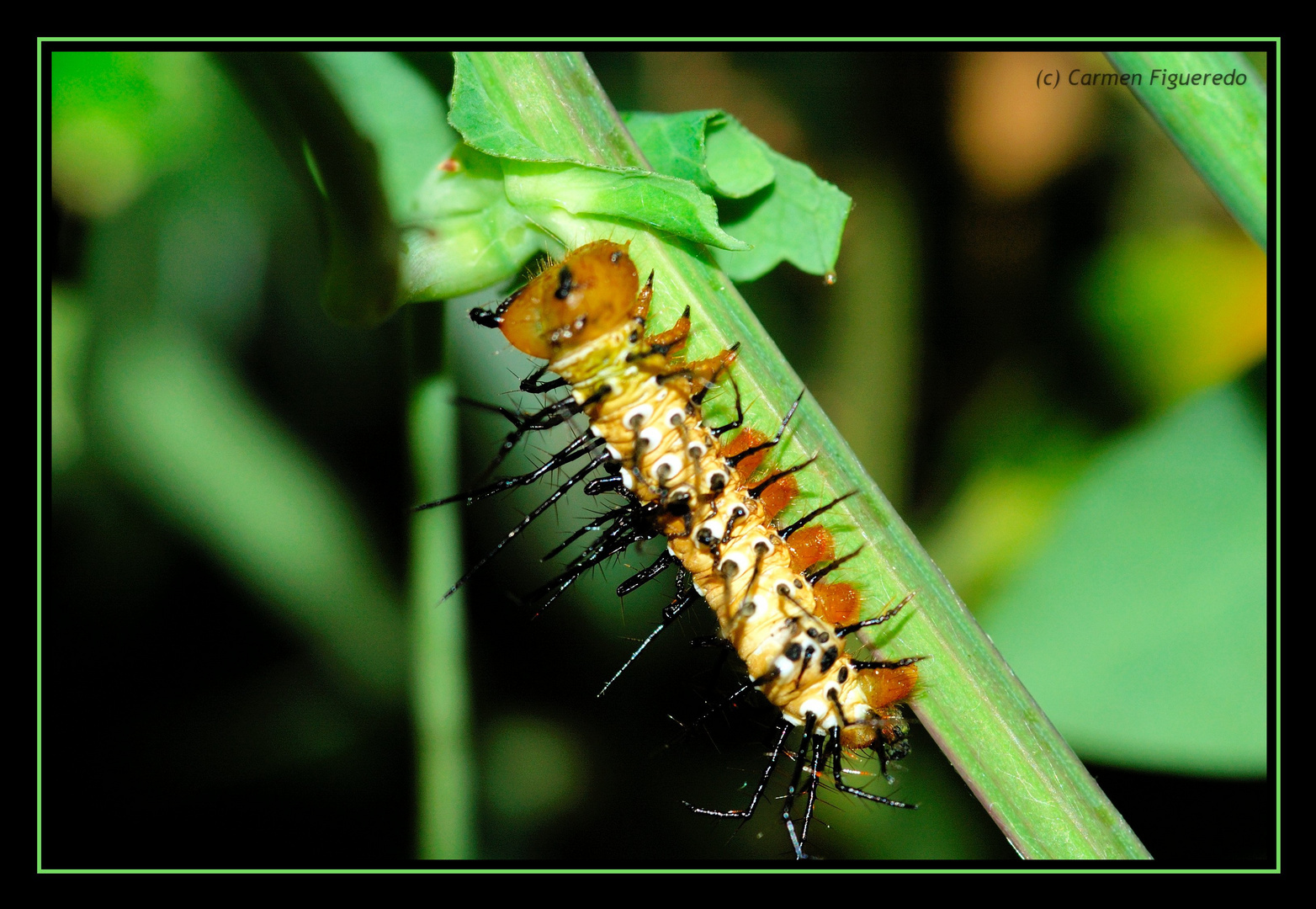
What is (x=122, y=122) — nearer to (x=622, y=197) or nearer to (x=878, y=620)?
(x=622, y=197)

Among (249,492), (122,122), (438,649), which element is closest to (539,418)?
(438,649)

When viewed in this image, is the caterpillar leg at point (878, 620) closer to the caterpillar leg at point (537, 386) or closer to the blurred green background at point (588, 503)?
the blurred green background at point (588, 503)

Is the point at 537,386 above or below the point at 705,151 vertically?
below

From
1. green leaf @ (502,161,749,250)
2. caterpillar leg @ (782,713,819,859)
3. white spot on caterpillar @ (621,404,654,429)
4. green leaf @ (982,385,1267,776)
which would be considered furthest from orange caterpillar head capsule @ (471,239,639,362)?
green leaf @ (982,385,1267,776)

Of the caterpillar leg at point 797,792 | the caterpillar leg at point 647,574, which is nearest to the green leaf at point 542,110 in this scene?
the caterpillar leg at point 647,574

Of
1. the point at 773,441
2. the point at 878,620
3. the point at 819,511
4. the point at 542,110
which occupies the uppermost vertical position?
the point at 542,110

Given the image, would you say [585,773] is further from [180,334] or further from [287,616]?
[180,334]

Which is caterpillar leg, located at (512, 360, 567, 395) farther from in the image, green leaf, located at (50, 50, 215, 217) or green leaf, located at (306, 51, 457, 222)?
green leaf, located at (50, 50, 215, 217)

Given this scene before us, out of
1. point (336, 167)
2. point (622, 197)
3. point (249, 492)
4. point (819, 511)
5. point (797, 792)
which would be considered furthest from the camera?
point (249, 492)
